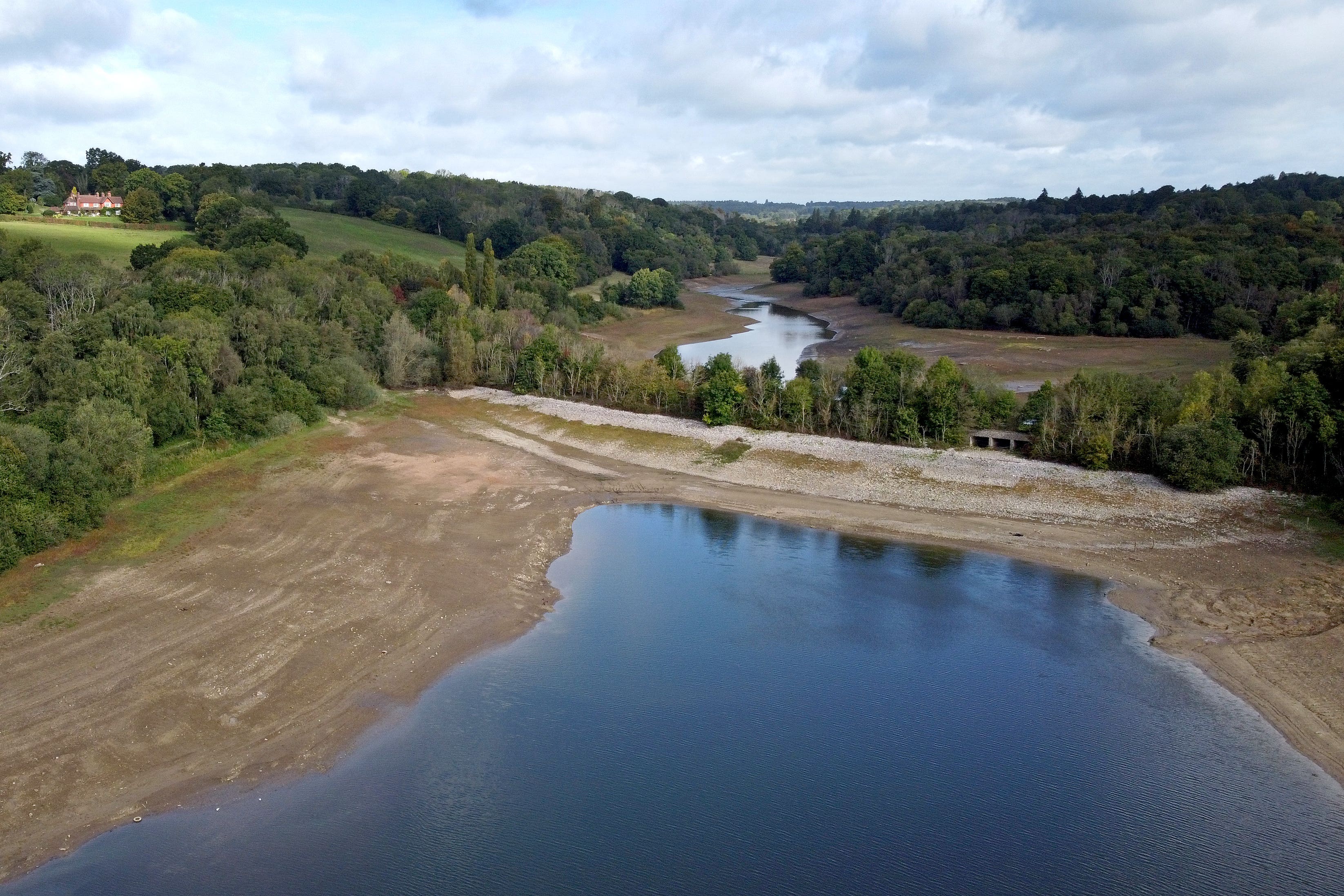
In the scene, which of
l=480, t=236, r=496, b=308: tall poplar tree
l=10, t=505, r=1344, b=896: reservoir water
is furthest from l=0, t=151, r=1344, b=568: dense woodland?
l=10, t=505, r=1344, b=896: reservoir water

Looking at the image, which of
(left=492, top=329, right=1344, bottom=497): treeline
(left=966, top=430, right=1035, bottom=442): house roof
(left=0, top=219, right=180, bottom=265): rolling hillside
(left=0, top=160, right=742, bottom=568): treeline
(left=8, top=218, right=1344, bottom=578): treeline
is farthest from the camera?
(left=0, top=219, right=180, bottom=265): rolling hillside

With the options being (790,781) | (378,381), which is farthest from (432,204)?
(790,781)

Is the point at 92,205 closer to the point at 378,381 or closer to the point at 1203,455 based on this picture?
the point at 378,381

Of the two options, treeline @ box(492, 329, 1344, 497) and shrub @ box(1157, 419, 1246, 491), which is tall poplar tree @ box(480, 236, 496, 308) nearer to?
treeline @ box(492, 329, 1344, 497)

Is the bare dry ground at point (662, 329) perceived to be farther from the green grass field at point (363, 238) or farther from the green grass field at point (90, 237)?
the green grass field at point (90, 237)

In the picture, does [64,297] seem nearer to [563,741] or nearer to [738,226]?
[563,741]

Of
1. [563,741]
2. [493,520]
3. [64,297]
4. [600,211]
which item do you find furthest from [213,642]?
[600,211]
